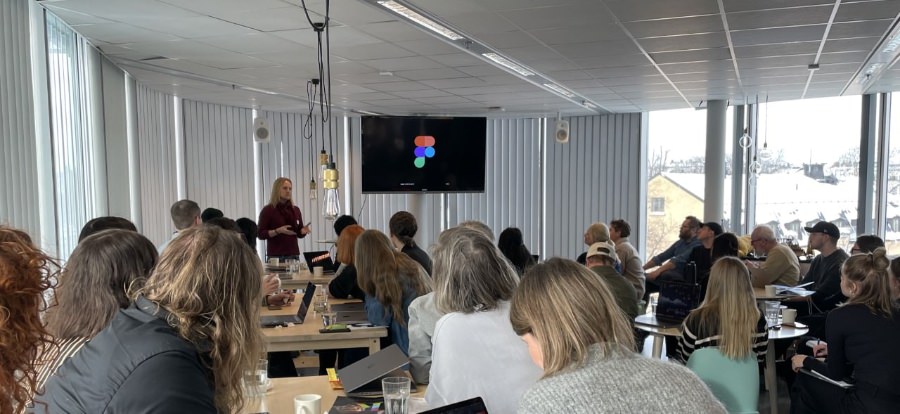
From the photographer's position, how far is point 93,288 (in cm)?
213

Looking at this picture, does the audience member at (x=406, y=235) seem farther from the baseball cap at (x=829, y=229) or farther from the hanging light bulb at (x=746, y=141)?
the hanging light bulb at (x=746, y=141)

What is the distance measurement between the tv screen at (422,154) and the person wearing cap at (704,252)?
10.6 ft

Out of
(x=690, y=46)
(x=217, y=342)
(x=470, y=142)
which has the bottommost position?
(x=217, y=342)

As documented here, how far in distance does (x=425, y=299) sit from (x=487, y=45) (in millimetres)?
2894

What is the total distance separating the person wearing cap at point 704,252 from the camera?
269 inches

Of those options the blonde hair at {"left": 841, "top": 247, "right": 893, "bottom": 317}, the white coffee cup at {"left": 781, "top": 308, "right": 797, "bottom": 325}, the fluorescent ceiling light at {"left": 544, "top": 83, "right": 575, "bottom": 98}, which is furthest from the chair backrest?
the fluorescent ceiling light at {"left": 544, "top": 83, "right": 575, "bottom": 98}

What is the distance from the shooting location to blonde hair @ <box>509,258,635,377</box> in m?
1.60

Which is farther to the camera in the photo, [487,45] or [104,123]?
[104,123]

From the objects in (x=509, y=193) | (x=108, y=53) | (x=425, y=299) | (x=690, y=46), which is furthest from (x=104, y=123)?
(x=509, y=193)

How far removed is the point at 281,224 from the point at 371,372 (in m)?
5.50

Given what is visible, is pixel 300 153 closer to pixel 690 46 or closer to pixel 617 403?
pixel 690 46

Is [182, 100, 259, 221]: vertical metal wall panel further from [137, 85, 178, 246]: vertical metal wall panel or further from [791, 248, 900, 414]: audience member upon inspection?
[791, 248, 900, 414]: audience member

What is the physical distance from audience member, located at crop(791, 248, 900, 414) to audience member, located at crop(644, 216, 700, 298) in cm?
326

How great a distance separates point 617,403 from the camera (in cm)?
135
